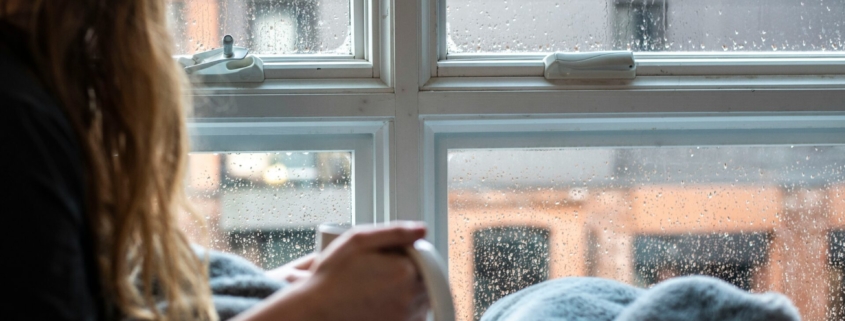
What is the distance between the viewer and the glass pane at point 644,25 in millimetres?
1198

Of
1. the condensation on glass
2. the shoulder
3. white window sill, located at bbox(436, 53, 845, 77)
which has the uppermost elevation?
white window sill, located at bbox(436, 53, 845, 77)

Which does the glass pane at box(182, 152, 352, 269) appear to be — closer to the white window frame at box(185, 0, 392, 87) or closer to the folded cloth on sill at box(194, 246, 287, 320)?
the white window frame at box(185, 0, 392, 87)

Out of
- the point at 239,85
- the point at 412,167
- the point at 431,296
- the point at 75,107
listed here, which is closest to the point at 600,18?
the point at 412,167

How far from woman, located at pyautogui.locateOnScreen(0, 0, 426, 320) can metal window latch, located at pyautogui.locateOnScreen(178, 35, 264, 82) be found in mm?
471

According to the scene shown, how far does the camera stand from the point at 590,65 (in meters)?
1.14

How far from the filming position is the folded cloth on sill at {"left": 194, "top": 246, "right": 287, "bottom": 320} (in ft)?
2.14

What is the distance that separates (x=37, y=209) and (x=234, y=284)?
247 millimetres

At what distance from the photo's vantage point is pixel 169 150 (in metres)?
0.64

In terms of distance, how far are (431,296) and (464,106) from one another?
57 centimetres

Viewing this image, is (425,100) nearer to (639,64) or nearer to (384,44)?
(384,44)

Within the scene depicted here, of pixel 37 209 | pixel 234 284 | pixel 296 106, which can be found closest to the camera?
pixel 37 209

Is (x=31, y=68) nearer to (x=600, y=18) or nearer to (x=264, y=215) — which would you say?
(x=264, y=215)

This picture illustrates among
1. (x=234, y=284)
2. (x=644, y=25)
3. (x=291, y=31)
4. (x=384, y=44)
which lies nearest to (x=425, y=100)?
(x=384, y=44)

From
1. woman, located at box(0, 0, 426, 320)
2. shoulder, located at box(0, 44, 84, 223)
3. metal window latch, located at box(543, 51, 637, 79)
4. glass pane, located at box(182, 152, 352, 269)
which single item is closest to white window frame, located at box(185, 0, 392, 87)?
glass pane, located at box(182, 152, 352, 269)
